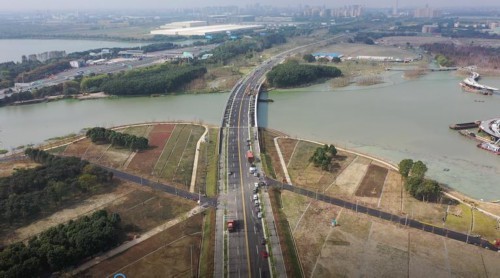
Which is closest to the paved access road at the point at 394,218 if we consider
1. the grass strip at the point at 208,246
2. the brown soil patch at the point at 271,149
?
the brown soil patch at the point at 271,149

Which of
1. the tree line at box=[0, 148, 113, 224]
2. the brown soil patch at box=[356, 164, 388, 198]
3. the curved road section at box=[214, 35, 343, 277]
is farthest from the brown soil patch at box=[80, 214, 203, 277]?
the brown soil patch at box=[356, 164, 388, 198]

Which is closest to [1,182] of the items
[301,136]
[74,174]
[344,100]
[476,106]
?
[74,174]

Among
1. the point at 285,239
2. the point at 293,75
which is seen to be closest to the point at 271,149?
the point at 285,239

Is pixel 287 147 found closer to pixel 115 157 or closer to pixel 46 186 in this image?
pixel 115 157

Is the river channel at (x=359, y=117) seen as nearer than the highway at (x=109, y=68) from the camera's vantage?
Yes

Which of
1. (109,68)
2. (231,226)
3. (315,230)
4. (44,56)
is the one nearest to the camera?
(231,226)

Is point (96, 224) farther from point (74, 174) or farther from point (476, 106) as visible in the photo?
point (476, 106)

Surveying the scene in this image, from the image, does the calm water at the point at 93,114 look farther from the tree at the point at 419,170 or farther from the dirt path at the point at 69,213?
the tree at the point at 419,170
